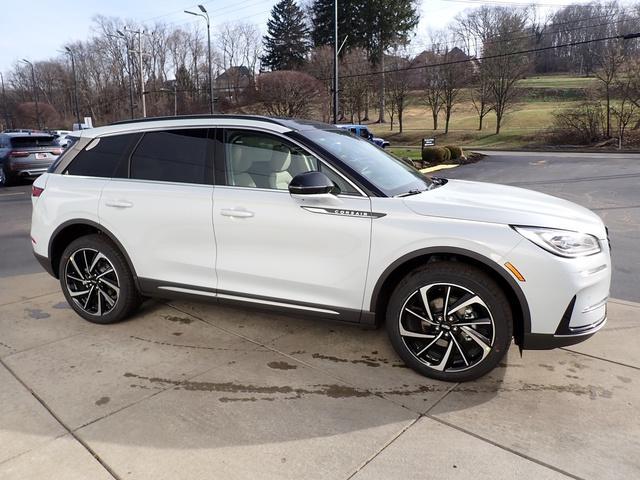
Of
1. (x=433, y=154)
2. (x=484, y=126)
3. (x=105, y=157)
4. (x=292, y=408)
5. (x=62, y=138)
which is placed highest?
(x=484, y=126)

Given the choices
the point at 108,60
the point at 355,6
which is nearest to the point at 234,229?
the point at 355,6

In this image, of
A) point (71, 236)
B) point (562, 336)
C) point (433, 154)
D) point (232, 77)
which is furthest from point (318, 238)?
point (232, 77)

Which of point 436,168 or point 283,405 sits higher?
point 436,168

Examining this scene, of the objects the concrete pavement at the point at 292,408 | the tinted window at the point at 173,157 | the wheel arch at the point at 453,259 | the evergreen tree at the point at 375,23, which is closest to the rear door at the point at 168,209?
the tinted window at the point at 173,157

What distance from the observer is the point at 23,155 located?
14781 millimetres

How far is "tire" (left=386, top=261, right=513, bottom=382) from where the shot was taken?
298cm

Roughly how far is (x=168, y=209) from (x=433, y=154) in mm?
18750

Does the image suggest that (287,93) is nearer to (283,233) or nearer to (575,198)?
(575,198)

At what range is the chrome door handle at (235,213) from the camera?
348 centimetres

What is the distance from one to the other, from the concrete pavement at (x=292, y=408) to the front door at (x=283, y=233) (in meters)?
0.51

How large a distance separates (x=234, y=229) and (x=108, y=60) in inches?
3017

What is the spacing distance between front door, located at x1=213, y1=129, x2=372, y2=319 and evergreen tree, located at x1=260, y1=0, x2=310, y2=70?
69.3 meters

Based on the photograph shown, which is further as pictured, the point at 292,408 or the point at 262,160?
the point at 262,160

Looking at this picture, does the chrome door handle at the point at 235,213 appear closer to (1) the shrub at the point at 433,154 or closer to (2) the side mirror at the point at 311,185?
(2) the side mirror at the point at 311,185
